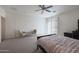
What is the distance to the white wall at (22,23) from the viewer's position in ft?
5.13

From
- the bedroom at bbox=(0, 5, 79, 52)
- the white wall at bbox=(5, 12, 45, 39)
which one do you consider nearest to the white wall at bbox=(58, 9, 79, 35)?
the bedroom at bbox=(0, 5, 79, 52)

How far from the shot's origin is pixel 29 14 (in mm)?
1622

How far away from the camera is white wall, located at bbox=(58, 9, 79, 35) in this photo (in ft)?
5.26

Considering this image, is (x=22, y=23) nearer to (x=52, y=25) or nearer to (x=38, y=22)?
(x=38, y=22)

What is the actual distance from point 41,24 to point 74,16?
702 mm

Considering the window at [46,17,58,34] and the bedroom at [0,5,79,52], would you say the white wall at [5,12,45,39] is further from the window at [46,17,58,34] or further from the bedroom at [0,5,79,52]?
the window at [46,17,58,34]

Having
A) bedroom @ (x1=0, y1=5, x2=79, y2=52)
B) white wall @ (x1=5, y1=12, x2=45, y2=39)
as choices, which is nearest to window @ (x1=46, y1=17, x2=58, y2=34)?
bedroom @ (x1=0, y1=5, x2=79, y2=52)

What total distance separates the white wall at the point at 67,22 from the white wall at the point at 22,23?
39 cm

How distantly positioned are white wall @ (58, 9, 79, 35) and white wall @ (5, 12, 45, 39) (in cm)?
39

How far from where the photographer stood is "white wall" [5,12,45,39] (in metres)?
1.56

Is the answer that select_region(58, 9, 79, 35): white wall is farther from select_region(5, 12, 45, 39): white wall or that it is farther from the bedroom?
select_region(5, 12, 45, 39): white wall

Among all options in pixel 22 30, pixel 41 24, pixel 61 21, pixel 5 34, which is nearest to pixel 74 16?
pixel 61 21
